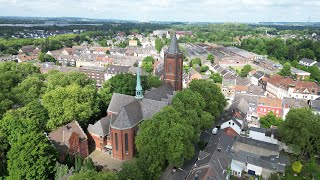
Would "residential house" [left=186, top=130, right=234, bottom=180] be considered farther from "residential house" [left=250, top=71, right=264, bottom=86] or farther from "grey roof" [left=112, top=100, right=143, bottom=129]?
"residential house" [left=250, top=71, right=264, bottom=86]

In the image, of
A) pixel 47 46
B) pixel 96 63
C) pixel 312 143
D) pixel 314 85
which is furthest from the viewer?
pixel 47 46

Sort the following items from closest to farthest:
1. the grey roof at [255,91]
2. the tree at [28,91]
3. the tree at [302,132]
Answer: the tree at [302,132], the tree at [28,91], the grey roof at [255,91]

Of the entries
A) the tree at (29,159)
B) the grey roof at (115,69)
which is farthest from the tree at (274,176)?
the grey roof at (115,69)

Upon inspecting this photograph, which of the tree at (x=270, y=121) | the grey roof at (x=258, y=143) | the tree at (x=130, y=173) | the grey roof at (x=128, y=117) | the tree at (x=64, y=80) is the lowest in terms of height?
the grey roof at (x=258, y=143)

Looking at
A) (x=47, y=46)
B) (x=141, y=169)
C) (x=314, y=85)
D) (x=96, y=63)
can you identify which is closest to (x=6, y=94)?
(x=141, y=169)

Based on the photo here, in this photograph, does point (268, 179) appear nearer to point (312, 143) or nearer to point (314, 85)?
point (312, 143)

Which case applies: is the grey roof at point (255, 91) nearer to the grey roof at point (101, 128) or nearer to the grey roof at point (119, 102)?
the grey roof at point (119, 102)
